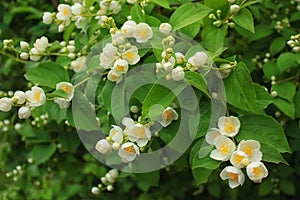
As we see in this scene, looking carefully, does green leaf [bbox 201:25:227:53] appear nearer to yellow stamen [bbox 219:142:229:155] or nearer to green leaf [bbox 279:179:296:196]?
yellow stamen [bbox 219:142:229:155]

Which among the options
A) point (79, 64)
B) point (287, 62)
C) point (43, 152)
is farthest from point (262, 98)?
point (43, 152)

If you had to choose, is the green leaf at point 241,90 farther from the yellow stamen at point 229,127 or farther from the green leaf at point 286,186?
the green leaf at point 286,186

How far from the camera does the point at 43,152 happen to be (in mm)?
2430

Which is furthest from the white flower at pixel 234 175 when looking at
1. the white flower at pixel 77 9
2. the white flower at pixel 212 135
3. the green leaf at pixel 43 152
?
the green leaf at pixel 43 152

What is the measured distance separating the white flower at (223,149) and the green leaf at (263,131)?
0.07m

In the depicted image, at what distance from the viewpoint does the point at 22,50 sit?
184 centimetres

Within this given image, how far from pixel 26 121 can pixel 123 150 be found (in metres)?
1.21

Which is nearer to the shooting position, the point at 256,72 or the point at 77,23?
the point at 77,23

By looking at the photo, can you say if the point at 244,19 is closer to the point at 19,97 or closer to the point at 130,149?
the point at 130,149

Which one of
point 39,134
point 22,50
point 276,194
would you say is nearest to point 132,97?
point 22,50

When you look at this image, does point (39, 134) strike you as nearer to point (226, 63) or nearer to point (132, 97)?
point (132, 97)

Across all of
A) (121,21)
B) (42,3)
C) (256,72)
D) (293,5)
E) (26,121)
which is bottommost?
(26,121)

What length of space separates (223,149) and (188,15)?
48 centimetres

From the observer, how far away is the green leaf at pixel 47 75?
1649mm
